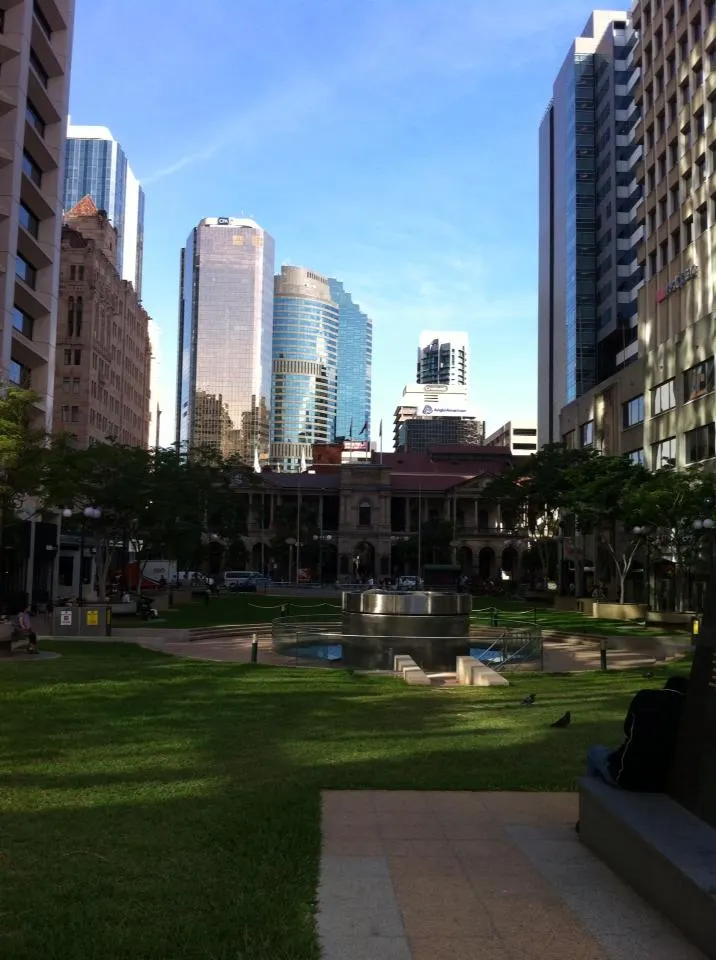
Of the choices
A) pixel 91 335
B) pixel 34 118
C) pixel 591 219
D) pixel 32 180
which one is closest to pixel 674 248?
pixel 32 180

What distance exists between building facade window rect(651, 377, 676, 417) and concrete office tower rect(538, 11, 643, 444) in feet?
134

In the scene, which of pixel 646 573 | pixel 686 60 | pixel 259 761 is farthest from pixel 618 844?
pixel 686 60

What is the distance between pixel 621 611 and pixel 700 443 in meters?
10.8

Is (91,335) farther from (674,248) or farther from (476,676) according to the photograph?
(476,676)

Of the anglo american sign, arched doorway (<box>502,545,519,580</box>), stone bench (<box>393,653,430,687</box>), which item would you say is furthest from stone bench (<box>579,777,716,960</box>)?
arched doorway (<box>502,545,519,580</box>)

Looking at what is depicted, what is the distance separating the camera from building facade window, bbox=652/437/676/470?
171 ft

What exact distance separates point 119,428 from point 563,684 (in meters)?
100

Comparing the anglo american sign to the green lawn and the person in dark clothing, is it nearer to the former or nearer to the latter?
the green lawn

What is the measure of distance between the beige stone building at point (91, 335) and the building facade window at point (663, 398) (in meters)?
54.9

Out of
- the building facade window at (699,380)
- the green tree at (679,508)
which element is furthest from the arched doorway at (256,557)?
the green tree at (679,508)

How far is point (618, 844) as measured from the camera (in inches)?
247

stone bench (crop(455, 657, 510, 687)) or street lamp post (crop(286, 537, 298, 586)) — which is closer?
stone bench (crop(455, 657, 510, 687))

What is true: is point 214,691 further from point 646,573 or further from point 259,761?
point 646,573

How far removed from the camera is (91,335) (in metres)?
98.9
